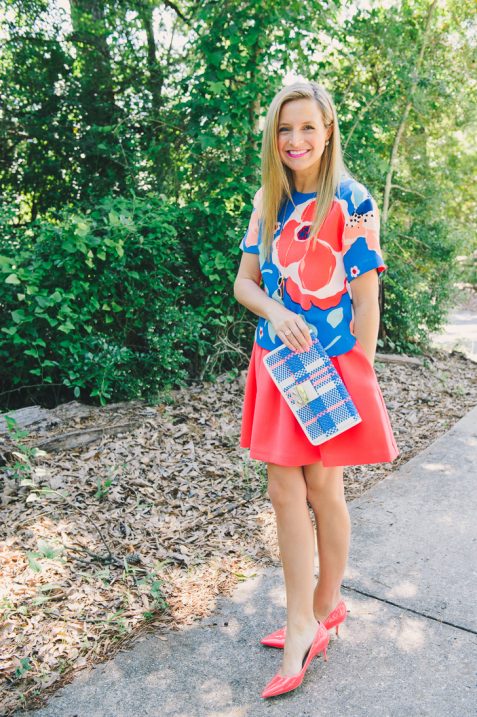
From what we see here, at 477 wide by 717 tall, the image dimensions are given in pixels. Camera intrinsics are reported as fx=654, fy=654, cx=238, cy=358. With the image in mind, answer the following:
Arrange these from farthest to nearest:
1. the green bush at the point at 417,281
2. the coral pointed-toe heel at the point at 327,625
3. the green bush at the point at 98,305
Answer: the green bush at the point at 417,281 → the green bush at the point at 98,305 → the coral pointed-toe heel at the point at 327,625

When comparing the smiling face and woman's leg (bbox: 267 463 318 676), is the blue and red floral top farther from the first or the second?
woman's leg (bbox: 267 463 318 676)

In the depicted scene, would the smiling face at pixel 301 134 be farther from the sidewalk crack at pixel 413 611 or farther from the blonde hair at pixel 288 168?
the sidewalk crack at pixel 413 611

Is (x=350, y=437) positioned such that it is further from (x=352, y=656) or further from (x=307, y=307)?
(x=352, y=656)

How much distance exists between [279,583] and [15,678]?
111 cm

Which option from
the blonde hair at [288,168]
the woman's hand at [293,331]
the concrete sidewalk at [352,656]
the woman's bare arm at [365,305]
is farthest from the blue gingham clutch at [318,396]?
the concrete sidewalk at [352,656]

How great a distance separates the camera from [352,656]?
2330 mm

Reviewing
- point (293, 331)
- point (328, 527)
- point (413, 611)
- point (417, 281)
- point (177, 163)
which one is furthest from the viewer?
point (417, 281)

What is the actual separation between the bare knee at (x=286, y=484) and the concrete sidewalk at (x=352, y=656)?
1.99 feet

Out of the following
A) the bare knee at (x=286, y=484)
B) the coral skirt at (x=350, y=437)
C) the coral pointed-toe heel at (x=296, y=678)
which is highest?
the coral skirt at (x=350, y=437)

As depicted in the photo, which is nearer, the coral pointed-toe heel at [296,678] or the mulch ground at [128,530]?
the coral pointed-toe heel at [296,678]

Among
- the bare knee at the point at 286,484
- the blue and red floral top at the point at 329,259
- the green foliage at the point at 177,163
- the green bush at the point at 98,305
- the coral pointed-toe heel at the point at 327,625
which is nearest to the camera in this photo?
the blue and red floral top at the point at 329,259

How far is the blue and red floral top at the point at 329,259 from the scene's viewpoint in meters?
2.09

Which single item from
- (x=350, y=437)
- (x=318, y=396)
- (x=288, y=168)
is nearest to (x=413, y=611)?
(x=350, y=437)

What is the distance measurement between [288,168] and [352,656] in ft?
5.68
